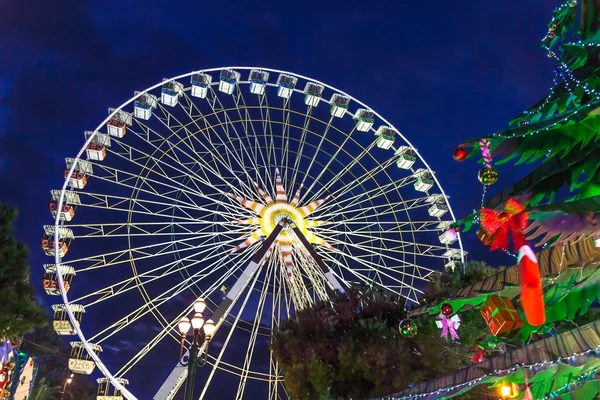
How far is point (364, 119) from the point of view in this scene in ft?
74.9

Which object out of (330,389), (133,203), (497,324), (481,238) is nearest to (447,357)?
(330,389)

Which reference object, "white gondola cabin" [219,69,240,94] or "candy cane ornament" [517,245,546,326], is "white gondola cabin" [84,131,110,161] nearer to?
"white gondola cabin" [219,69,240,94]

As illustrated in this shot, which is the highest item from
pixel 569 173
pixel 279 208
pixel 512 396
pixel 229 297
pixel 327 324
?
pixel 279 208

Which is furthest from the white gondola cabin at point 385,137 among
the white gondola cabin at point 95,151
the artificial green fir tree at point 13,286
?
the artificial green fir tree at point 13,286

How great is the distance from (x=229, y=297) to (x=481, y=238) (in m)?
12.5

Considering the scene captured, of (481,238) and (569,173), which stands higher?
(569,173)

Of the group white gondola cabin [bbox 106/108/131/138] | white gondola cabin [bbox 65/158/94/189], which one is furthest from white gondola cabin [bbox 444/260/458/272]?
white gondola cabin [bbox 65/158/94/189]

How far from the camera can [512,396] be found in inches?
276

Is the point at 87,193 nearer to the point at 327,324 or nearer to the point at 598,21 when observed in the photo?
the point at 327,324

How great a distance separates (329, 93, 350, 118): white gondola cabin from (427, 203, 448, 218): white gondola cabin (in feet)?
19.4

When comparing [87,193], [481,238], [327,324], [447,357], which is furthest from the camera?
[87,193]

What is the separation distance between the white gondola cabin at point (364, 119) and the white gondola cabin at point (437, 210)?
183 inches

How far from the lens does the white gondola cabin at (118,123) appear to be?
2034 cm

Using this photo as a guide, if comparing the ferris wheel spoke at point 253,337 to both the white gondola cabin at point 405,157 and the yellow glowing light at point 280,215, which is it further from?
the white gondola cabin at point 405,157
